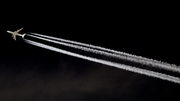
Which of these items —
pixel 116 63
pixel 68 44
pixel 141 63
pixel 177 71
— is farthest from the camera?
pixel 68 44

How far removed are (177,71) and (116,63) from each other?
9277 mm

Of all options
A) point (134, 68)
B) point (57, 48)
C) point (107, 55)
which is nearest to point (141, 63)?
point (134, 68)

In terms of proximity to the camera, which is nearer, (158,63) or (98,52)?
(158,63)

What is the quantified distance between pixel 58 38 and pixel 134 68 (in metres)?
18.3

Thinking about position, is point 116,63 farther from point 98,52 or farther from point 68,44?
point 68,44

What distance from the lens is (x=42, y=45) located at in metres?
35.4

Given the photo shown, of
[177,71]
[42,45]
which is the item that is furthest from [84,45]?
[177,71]

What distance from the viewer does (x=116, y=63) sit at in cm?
2755

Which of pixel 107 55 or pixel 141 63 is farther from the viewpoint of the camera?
pixel 107 55

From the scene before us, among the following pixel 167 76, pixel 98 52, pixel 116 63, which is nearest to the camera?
pixel 167 76

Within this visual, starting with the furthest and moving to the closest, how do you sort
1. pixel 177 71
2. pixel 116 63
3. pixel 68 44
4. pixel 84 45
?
1. pixel 68 44
2. pixel 84 45
3. pixel 116 63
4. pixel 177 71

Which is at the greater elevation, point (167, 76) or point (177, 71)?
point (177, 71)

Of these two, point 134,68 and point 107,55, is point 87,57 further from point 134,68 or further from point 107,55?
point 134,68

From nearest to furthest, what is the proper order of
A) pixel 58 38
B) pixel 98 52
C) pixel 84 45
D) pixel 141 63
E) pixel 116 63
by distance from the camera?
pixel 141 63
pixel 116 63
pixel 98 52
pixel 84 45
pixel 58 38
